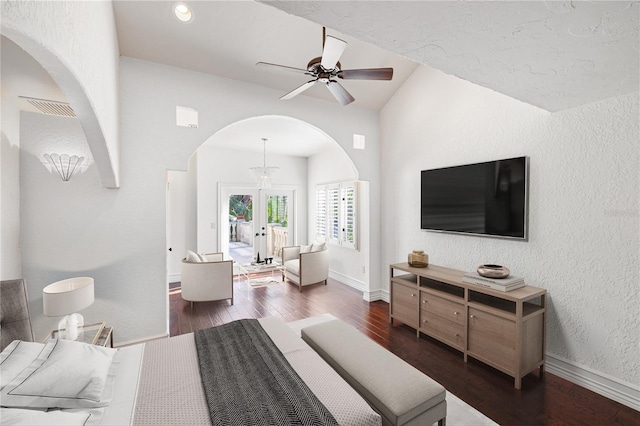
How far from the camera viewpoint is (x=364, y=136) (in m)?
4.29

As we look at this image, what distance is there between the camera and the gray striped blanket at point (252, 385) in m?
1.26

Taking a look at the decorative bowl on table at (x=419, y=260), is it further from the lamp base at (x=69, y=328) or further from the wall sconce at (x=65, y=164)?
the wall sconce at (x=65, y=164)

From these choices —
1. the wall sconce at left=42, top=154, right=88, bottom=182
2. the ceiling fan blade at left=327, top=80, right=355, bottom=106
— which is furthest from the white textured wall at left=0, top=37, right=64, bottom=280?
the ceiling fan blade at left=327, top=80, right=355, bottom=106

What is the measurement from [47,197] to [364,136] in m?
3.83

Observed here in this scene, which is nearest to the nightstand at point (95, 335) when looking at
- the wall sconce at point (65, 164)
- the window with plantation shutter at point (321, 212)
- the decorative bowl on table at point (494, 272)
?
the wall sconce at point (65, 164)

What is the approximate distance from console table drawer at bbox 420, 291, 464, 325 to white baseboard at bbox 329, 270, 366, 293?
1862mm

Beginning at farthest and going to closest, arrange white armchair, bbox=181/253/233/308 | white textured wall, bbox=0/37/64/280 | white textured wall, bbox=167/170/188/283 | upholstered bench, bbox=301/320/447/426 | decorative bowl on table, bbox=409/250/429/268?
white textured wall, bbox=167/170/188/283, white armchair, bbox=181/253/233/308, decorative bowl on table, bbox=409/250/429/268, white textured wall, bbox=0/37/64/280, upholstered bench, bbox=301/320/447/426

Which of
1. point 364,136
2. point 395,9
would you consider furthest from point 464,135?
point 395,9

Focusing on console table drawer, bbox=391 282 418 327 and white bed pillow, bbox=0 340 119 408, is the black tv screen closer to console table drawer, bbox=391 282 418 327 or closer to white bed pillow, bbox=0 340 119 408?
console table drawer, bbox=391 282 418 327

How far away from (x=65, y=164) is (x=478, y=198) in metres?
4.11

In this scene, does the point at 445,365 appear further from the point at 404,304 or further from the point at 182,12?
the point at 182,12

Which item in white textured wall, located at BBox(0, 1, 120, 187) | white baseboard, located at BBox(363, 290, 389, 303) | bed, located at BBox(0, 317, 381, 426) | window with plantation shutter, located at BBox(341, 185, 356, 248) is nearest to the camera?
white textured wall, located at BBox(0, 1, 120, 187)

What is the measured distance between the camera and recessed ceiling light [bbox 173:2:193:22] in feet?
8.06

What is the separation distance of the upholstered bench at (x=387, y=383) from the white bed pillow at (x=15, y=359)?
1.69m
